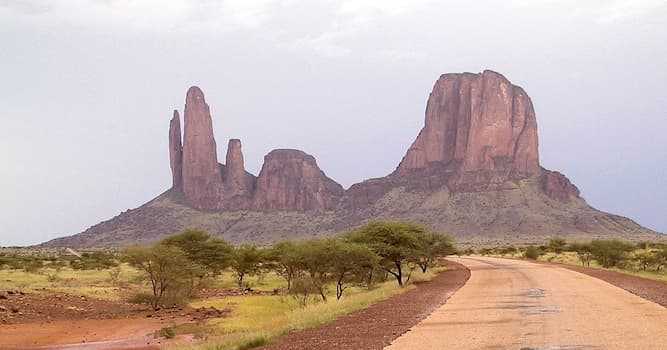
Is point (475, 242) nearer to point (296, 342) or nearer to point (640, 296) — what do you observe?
point (640, 296)

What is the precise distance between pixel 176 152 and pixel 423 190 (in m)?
66.9

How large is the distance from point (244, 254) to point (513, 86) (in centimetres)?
13064

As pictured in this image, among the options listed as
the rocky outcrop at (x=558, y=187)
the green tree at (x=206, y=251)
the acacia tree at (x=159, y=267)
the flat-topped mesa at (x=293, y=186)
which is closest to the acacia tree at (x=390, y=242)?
the acacia tree at (x=159, y=267)

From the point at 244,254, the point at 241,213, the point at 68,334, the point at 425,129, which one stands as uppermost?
the point at 425,129

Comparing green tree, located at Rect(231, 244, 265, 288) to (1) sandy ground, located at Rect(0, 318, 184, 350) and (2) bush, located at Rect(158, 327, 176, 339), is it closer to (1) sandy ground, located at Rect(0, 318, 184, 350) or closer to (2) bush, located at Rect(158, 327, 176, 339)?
(1) sandy ground, located at Rect(0, 318, 184, 350)

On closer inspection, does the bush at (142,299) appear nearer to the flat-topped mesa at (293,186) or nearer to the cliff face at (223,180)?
the cliff face at (223,180)

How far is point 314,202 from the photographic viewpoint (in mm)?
180000

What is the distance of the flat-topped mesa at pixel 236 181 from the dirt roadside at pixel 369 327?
144 m

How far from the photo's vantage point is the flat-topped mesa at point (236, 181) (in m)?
170

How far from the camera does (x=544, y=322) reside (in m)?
17.0

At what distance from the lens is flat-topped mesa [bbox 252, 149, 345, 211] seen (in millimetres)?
175750

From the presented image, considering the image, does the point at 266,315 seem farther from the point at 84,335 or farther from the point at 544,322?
the point at 544,322

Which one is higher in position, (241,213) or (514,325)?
(241,213)

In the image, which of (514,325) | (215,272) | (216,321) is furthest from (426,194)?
(514,325)
